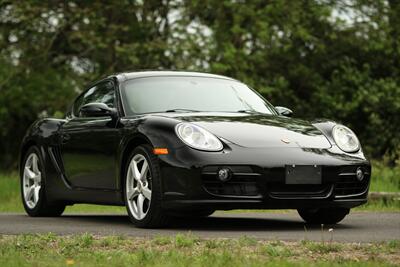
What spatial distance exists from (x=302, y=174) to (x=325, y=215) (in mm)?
1246

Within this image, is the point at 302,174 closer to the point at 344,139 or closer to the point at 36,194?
the point at 344,139

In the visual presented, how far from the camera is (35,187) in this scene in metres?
11.0

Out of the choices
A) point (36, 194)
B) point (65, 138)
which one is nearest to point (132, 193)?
point (65, 138)

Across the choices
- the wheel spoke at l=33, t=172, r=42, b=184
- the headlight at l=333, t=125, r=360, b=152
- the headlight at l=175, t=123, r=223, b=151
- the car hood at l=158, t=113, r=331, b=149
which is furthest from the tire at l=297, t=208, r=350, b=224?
the wheel spoke at l=33, t=172, r=42, b=184

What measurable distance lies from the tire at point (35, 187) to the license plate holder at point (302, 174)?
332 cm

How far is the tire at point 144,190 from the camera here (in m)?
8.44

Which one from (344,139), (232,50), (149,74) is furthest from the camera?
(232,50)

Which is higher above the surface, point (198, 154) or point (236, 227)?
point (198, 154)

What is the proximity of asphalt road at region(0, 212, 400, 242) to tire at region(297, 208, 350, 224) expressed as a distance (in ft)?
0.30

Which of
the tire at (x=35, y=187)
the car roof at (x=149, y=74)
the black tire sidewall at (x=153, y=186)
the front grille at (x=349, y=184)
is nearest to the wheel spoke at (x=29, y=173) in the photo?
the tire at (x=35, y=187)

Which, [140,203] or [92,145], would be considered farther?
[92,145]

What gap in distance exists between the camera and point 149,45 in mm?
25078

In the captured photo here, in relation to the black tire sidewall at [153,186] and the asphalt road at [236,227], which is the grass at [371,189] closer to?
the asphalt road at [236,227]

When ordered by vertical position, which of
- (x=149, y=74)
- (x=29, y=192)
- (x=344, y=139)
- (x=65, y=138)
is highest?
(x=149, y=74)
